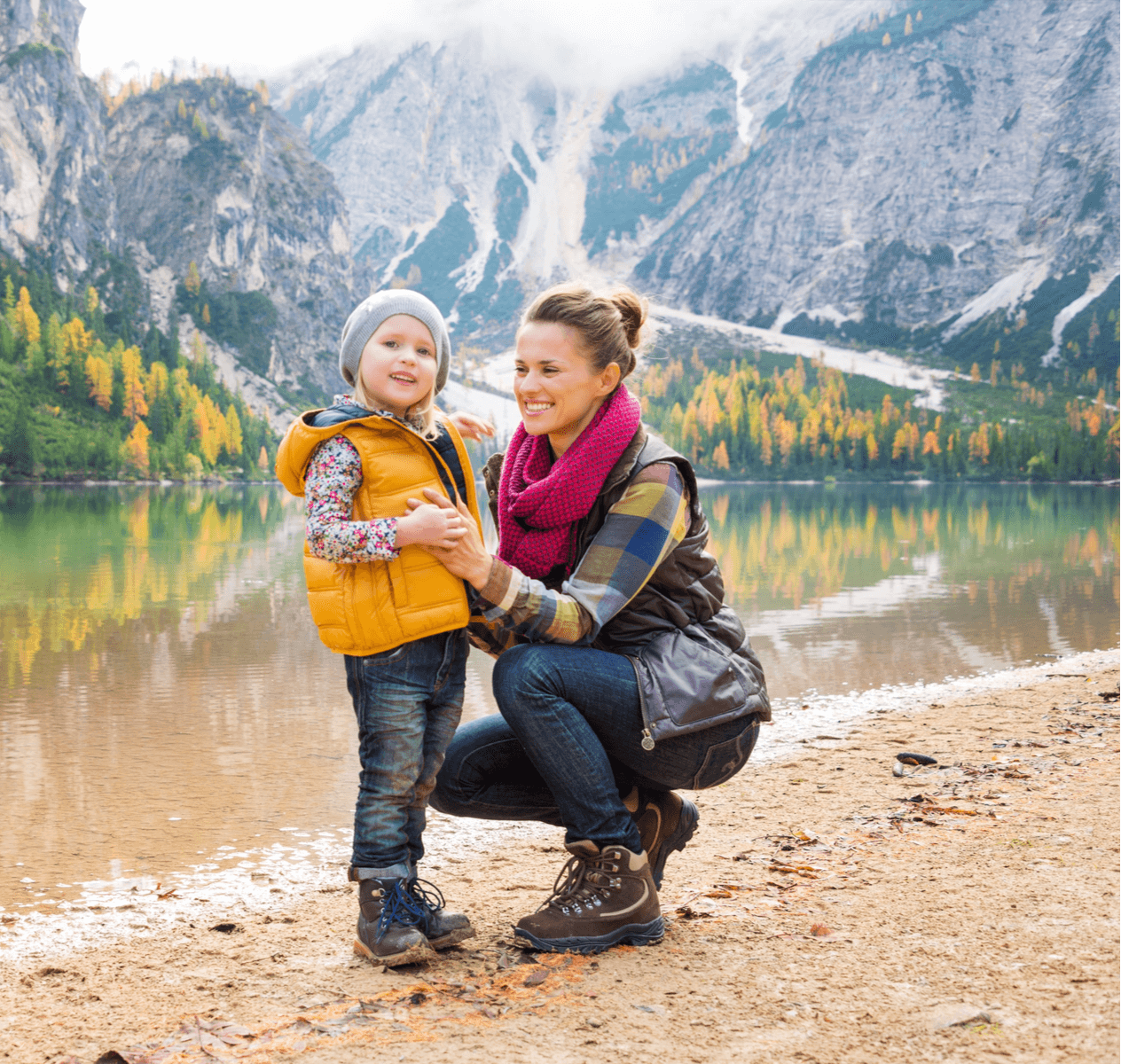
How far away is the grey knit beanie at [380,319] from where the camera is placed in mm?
4160

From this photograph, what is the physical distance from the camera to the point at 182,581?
21.6 m

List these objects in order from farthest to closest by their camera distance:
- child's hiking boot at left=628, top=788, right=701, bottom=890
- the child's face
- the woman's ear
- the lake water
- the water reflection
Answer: the water reflection, the lake water, child's hiking boot at left=628, top=788, right=701, bottom=890, the woman's ear, the child's face

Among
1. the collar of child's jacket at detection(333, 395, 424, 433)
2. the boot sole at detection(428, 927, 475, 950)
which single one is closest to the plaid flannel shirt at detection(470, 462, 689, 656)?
the collar of child's jacket at detection(333, 395, 424, 433)

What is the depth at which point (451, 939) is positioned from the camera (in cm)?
404

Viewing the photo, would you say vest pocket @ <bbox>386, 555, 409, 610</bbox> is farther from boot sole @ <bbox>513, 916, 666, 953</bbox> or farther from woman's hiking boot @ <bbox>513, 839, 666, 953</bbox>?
boot sole @ <bbox>513, 916, 666, 953</bbox>

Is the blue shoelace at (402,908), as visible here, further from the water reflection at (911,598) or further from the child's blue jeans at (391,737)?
the water reflection at (911,598)

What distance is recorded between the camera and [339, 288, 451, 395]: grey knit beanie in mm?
4160

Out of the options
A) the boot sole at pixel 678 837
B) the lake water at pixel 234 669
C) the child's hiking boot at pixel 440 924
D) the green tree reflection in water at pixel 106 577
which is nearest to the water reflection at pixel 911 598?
the lake water at pixel 234 669

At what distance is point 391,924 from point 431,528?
4.92ft

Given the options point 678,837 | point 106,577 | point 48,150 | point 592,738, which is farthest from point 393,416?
point 48,150

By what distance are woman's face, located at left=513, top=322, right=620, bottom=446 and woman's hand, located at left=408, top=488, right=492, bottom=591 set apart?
615 millimetres

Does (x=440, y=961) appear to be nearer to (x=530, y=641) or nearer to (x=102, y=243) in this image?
(x=530, y=641)

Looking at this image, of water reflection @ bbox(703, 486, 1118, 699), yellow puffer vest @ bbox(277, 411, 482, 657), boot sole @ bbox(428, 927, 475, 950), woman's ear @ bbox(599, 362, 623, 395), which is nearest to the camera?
yellow puffer vest @ bbox(277, 411, 482, 657)

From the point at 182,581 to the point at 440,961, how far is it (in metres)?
19.1
